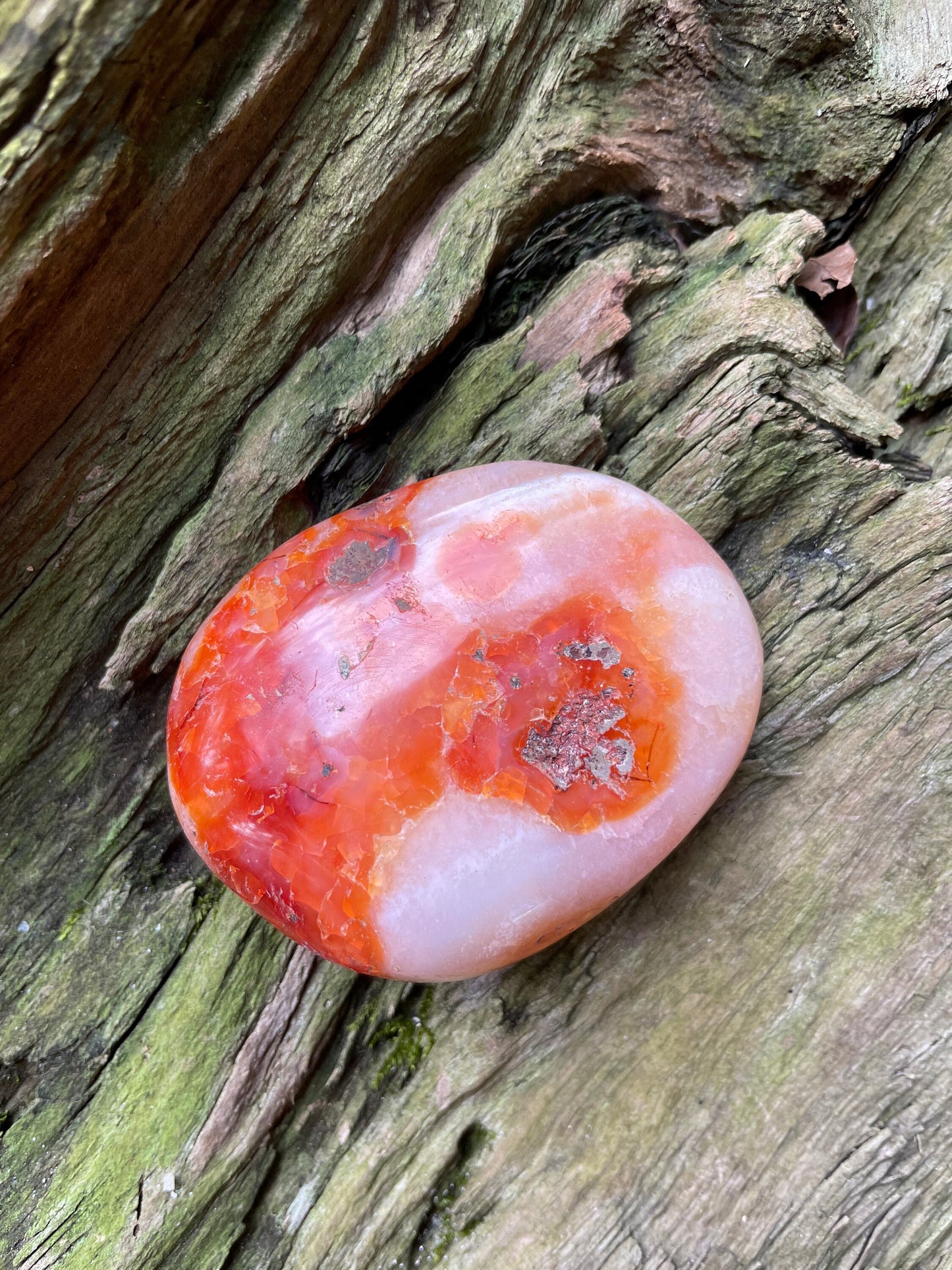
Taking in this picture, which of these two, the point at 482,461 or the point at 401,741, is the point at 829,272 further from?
the point at 401,741

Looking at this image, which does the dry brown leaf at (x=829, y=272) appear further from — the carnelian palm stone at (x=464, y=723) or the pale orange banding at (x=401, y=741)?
the pale orange banding at (x=401, y=741)

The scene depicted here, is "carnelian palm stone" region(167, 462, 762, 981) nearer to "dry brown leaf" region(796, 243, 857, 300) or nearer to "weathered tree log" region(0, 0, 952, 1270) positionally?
"weathered tree log" region(0, 0, 952, 1270)

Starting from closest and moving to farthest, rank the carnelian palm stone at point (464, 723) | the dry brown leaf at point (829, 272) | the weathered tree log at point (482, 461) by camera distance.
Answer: the carnelian palm stone at point (464, 723), the weathered tree log at point (482, 461), the dry brown leaf at point (829, 272)

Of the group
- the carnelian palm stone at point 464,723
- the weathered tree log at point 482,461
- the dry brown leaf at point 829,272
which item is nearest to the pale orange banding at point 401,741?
the carnelian palm stone at point 464,723

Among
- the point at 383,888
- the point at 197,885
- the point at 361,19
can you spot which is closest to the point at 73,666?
the point at 197,885

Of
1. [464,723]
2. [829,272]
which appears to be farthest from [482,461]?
[829,272]

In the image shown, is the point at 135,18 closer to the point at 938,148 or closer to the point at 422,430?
the point at 422,430

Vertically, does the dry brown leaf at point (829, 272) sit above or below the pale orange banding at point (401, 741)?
below
